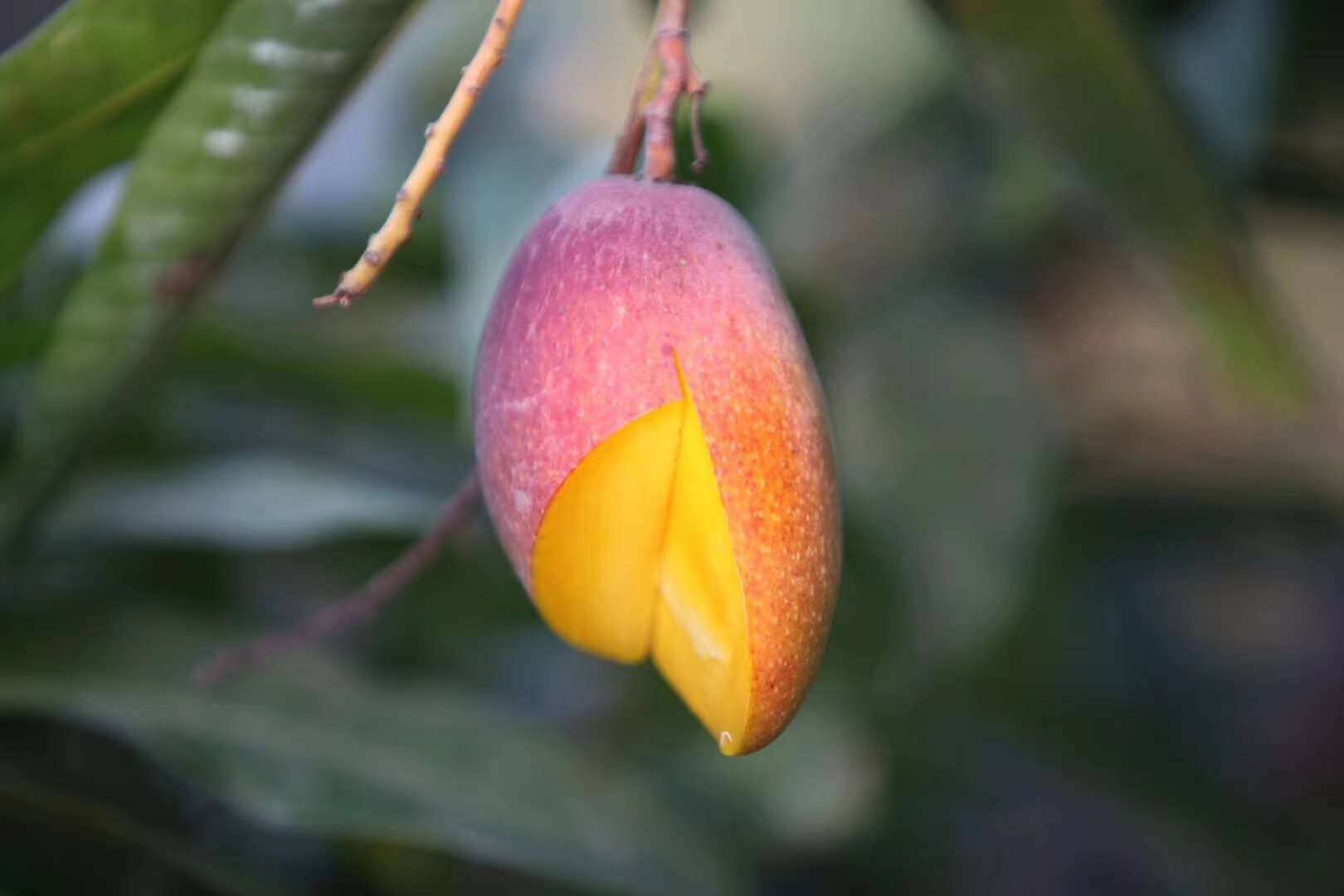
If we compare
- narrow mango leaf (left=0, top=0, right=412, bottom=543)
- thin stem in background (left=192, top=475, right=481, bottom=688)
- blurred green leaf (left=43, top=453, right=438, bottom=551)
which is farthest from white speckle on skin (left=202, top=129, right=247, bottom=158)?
blurred green leaf (left=43, top=453, right=438, bottom=551)

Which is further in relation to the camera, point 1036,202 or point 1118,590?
point 1118,590

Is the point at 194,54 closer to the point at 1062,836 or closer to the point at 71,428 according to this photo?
the point at 71,428

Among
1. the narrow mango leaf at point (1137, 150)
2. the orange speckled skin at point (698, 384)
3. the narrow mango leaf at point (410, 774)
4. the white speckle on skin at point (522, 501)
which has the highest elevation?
the orange speckled skin at point (698, 384)

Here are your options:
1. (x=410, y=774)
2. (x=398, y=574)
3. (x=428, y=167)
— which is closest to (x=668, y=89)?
(x=428, y=167)

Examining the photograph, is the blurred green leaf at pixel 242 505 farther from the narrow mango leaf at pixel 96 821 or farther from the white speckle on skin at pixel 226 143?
the white speckle on skin at pixel 226 143

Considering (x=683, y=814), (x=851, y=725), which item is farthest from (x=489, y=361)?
(x=851, y=725)

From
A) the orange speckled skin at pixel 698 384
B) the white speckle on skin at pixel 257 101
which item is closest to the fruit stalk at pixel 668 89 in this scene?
the orange speckled skin at pixel 698 384

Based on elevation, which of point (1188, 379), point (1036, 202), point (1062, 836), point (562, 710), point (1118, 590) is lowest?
point (1062, 836)
